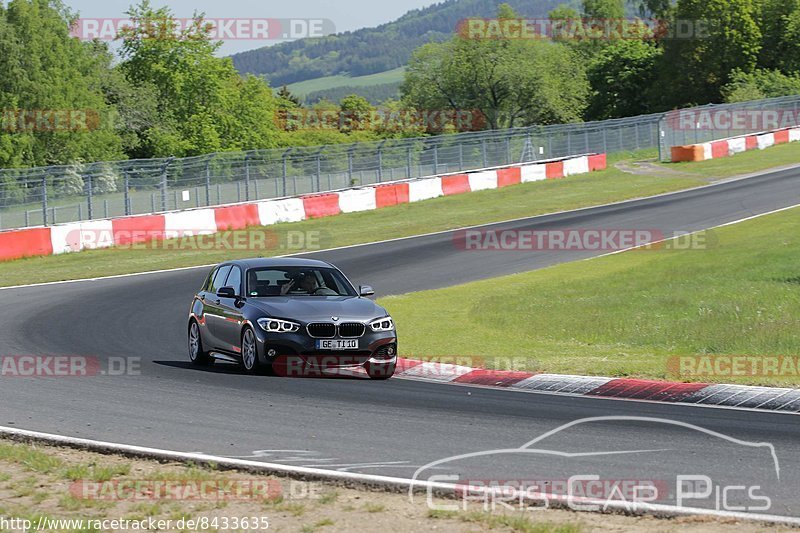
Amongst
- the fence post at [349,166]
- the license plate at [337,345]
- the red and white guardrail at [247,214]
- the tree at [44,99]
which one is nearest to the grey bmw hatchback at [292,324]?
the license plate at [337,345]

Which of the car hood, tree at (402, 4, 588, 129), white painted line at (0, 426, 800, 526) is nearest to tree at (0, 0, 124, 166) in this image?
tree at (402, 4, 588, 129)

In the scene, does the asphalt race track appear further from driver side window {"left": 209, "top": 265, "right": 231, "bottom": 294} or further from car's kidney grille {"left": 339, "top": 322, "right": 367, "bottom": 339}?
driver side window {"left": 209, "top": 265, "right": 231, "bottom": 294}

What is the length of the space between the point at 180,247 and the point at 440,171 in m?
15.4

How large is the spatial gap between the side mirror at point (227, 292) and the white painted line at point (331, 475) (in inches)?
167

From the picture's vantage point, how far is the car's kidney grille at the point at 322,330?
42.5ft

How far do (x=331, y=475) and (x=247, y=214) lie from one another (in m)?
28.2

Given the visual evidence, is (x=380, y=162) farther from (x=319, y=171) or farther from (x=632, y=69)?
(x=632, y=69)

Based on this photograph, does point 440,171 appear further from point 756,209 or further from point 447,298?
point 447,298

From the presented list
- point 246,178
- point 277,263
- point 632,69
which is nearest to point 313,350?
point 277,263

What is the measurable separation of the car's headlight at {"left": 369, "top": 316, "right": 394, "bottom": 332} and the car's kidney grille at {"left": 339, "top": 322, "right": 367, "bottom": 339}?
117 millimetres

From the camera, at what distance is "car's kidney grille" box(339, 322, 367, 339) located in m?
13.0

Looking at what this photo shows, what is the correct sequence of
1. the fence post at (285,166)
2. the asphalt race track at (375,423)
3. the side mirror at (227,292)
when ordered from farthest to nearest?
1. the fence post at (285,166)
2. the side mirror at (227,292)
3. the asphalt race track at (375,423)

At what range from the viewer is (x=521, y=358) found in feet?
45.9

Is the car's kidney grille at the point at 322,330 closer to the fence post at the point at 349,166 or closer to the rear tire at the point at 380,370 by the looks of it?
the rear tire at the point at 380,370
